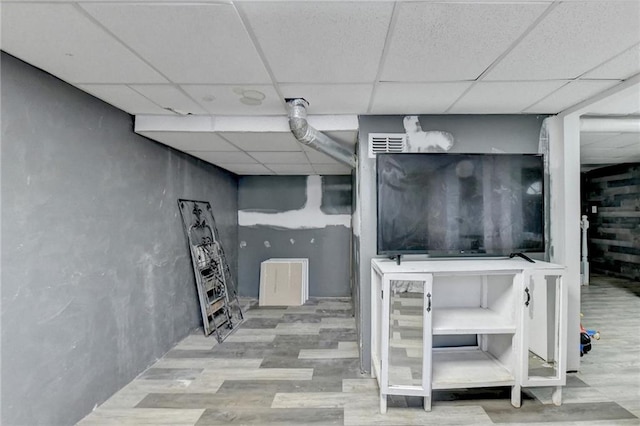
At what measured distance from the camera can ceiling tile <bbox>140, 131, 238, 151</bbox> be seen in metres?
2.56

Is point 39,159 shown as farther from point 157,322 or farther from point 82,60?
point 157,322

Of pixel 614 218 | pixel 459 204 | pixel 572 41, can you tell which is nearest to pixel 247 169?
pixel 459 204

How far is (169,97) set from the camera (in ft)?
6.77

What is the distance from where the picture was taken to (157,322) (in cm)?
276

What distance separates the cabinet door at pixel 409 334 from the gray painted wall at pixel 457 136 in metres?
0.48

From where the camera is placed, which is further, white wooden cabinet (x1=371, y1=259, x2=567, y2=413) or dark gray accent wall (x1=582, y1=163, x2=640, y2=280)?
dark gray accent wall (x1=582, y1=163, x2=640, y2=280)

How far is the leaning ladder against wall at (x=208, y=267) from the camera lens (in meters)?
3.31

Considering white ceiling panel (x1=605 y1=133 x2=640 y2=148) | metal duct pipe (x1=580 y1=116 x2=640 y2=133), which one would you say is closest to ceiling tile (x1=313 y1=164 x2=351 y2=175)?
metal duct pipe (x1=580 y1=116 x2=640 y2=133)

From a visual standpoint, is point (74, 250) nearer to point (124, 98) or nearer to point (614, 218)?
point (124, 98)

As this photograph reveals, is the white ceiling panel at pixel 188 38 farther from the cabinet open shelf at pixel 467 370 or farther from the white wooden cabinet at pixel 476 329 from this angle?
the cabinet open shelf at pixel 467 370

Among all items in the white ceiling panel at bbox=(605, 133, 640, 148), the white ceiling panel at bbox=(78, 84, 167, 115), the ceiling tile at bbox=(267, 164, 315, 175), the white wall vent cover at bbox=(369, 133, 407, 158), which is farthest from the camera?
the ceiling tile at bbox=(267, 164, 315, 175)

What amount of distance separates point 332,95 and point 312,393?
2164 mm

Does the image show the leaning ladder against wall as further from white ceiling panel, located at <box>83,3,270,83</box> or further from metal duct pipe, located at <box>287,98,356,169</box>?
white ceiling panel, located at <box>83,3,270,83</box>

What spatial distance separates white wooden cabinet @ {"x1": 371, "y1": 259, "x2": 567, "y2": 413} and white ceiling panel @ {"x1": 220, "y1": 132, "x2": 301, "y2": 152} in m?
1.41
